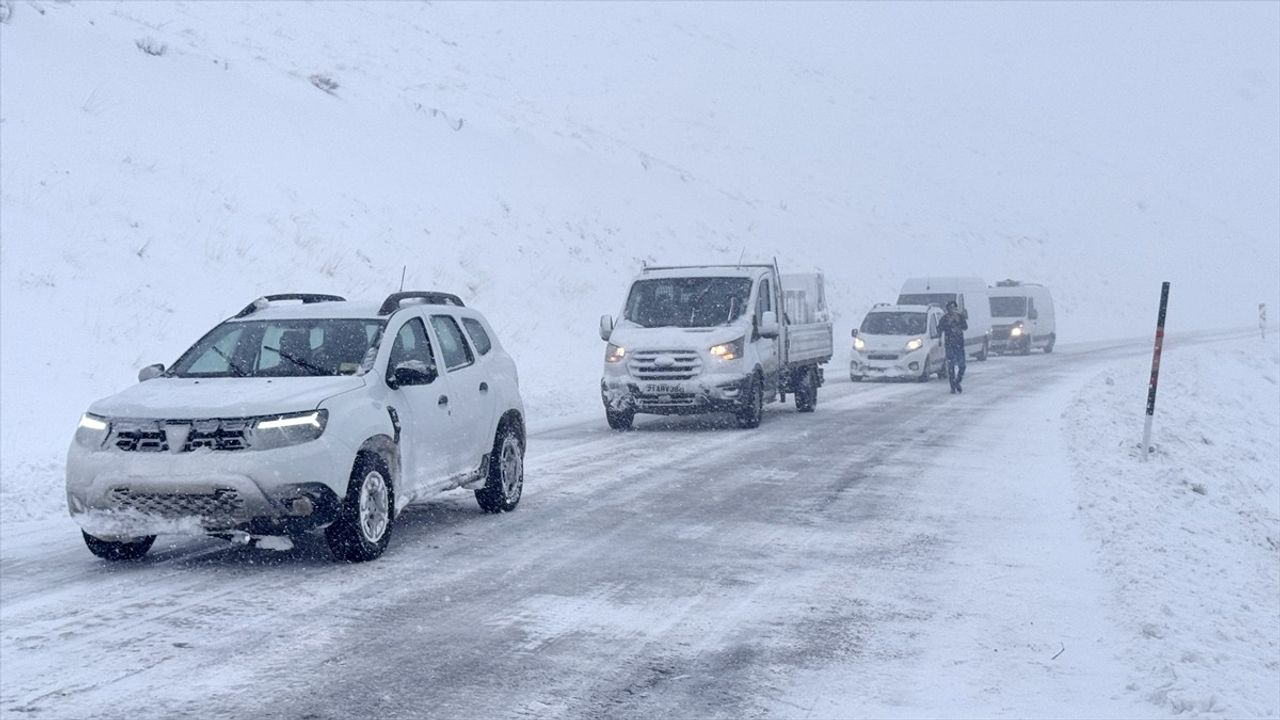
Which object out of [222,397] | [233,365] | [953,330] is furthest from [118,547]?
[953,330]

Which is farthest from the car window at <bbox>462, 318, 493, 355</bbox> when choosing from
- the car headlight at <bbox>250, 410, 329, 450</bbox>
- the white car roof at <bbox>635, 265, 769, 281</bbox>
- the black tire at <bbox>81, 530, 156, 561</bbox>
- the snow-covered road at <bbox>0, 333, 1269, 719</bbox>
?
the white car roof at <bbox>635, 265, 769, 281</bbox>

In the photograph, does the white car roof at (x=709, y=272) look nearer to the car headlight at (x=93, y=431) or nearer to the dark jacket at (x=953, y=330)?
the dark jacket at (x=953, y=330)

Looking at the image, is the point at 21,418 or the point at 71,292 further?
the point at 71,292

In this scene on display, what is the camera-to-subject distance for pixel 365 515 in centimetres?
803

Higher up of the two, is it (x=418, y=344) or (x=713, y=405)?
(x=418, y=344)

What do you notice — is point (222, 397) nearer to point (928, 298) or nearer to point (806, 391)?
point (806, 391)

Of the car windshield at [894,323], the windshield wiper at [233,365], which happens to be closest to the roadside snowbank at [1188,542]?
the car windshield at [894,323]

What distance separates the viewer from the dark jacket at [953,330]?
79.5 feet

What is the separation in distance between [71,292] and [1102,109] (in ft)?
441

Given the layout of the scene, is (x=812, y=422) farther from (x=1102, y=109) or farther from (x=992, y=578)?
(x=1102, y=109)

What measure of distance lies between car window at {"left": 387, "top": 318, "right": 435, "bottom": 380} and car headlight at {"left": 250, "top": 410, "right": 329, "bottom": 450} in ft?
3.55

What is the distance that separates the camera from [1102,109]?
135m

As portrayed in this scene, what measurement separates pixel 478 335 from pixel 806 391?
10.3m

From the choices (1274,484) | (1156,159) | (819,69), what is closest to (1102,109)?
(1156,159)
